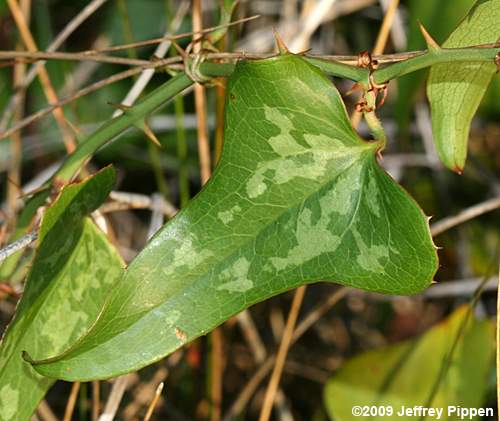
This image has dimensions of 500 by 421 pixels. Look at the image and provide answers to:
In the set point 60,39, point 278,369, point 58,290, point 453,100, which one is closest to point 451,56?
point 453,100

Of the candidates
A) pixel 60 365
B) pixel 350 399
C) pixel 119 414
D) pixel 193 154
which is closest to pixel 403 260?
pixel 60 365

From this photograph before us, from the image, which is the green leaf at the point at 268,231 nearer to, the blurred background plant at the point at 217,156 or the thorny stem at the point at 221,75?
the thorny stem at the point at 221,75

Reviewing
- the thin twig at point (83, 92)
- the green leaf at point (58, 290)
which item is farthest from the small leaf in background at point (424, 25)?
the green leaf at point (58, 290)

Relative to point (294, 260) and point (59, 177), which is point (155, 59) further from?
point (294, 260)

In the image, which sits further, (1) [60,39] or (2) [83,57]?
(1) [60,39]

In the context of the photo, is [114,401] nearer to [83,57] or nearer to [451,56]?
[83,57]
